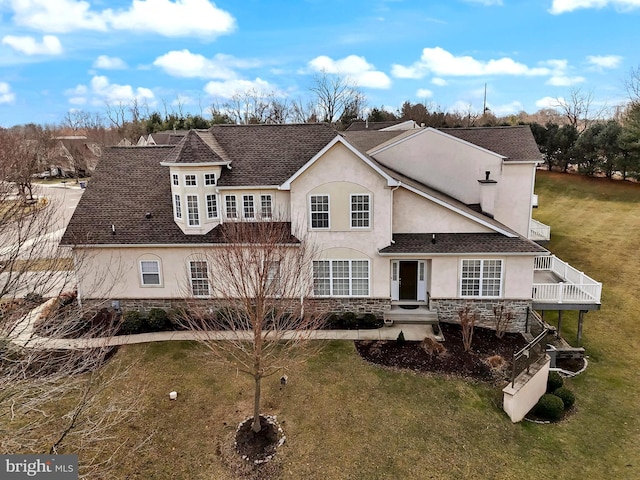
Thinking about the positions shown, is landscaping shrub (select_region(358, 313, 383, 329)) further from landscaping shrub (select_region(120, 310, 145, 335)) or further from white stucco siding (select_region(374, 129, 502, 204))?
landscaping shrub (select_region(120, 310, 145, 335))

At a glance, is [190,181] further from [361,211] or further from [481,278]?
[481,278]

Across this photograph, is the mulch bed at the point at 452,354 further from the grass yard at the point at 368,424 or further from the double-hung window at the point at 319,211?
the double-hung window at the point at 319,211

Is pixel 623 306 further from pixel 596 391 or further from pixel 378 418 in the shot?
pixel 378 418

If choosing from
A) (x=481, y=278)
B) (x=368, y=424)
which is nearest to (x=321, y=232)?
(x=481, y=278)

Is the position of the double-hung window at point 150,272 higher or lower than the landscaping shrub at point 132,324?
higher

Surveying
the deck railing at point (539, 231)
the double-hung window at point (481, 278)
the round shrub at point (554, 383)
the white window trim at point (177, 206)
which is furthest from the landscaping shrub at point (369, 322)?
the deck railing at point (539, 231)

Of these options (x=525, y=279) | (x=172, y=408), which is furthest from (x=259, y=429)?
(x=525, y=279)

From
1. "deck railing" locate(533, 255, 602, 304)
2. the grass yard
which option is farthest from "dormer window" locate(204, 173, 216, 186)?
"deck railing" locate(533, 255, 602, 304)
